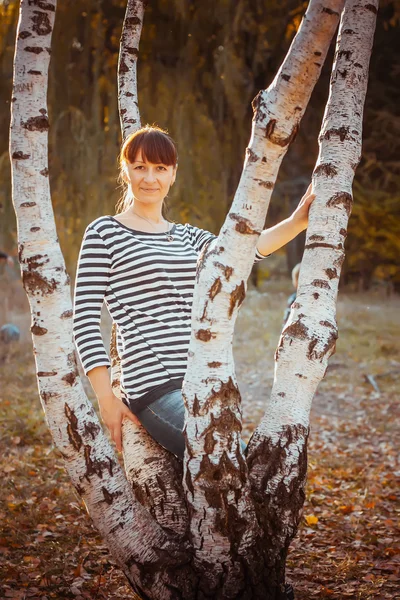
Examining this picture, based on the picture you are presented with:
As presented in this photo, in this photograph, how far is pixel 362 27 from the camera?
2.34m

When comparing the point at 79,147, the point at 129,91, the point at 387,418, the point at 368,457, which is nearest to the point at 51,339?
the point at 129,91

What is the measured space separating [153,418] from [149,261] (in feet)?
1.83

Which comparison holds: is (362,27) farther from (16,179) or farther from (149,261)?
(16,179)

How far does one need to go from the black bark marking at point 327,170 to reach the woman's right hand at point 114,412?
1082 millimetres

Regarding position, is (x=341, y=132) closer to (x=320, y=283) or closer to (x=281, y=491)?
(x=320, y=283)

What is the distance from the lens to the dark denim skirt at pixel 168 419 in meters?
2.26

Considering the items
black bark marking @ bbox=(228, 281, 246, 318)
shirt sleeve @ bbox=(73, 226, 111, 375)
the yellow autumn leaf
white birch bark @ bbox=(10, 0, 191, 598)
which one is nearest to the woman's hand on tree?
black bark marking @ bbox=(228, 281, 246, 318)

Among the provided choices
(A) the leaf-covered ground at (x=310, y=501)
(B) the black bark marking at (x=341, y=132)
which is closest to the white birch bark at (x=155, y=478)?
(A) the leaf-covered ground at (x=310, y=501)

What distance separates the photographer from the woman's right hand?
2.28 metres

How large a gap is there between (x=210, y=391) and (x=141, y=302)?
1.43ft

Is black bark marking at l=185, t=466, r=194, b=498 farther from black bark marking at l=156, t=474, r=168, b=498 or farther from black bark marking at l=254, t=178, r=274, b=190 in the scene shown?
black bark marking at l=254, t=178, r=274, b=190

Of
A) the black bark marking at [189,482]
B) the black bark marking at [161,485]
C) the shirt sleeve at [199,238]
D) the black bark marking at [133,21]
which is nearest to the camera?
the black bark marking at [189,482]

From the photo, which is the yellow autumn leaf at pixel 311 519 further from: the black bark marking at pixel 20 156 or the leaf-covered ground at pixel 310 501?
the black bark marking at pixel 20 156

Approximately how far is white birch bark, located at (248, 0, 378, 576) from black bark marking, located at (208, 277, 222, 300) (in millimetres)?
347
